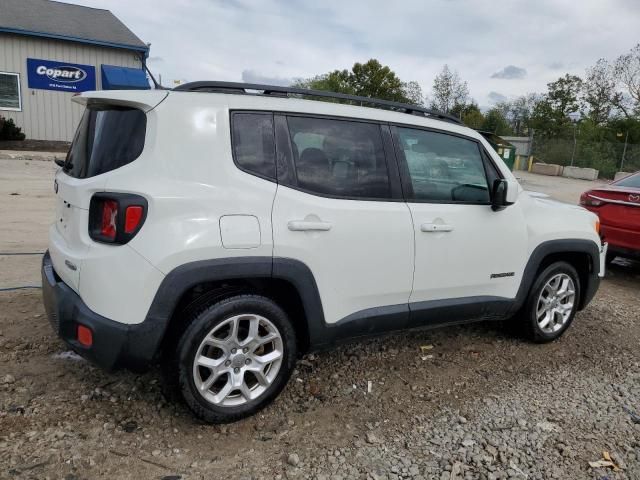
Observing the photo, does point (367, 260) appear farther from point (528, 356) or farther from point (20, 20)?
point (20, 20)

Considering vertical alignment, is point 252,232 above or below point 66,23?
below

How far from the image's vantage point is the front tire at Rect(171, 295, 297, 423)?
2602 millimetres

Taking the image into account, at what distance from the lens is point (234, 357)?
108 inches

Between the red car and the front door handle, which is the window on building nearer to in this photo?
the red car

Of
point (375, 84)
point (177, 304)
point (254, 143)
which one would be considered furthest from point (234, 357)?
point (375, 84)

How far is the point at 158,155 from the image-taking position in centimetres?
254

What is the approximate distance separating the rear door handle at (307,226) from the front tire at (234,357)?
16.6 inches

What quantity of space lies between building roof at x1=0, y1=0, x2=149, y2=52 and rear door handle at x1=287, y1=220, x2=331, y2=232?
1874 cm

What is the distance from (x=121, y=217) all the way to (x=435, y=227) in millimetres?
1890

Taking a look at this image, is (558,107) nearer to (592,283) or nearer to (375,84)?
(375,84)

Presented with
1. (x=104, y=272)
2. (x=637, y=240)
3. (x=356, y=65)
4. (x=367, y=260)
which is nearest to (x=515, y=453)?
(x=367, y=260)

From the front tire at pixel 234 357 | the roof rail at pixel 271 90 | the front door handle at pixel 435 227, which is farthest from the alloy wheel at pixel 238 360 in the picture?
the roof rail at pixel 271 90

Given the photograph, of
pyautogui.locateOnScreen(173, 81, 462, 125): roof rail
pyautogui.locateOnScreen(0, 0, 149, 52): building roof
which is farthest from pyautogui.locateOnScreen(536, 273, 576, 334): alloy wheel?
pyautogui.locateOnScreen(0, 0, 149, 52): building roof

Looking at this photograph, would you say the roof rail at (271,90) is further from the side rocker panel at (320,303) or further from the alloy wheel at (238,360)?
the alloy wheel at (238,360)
